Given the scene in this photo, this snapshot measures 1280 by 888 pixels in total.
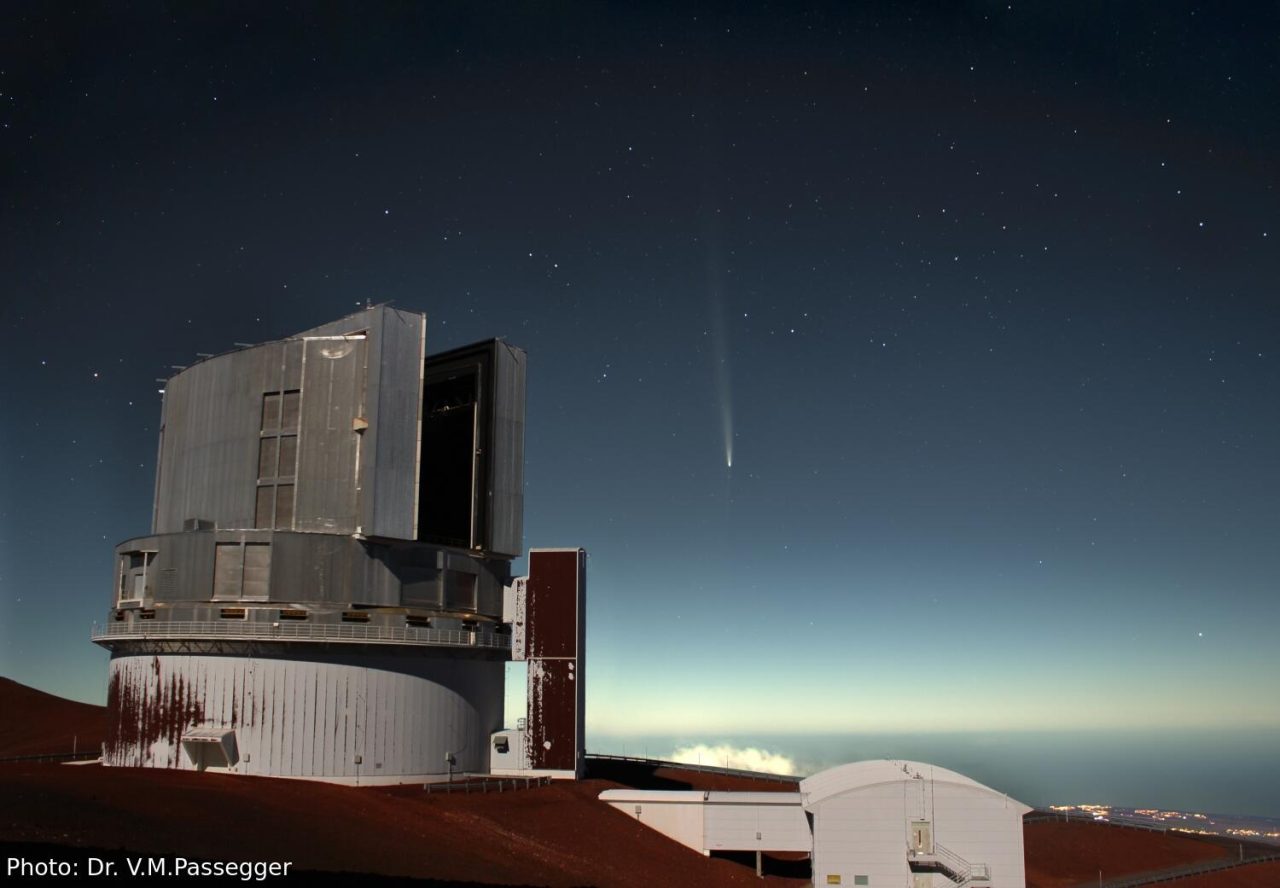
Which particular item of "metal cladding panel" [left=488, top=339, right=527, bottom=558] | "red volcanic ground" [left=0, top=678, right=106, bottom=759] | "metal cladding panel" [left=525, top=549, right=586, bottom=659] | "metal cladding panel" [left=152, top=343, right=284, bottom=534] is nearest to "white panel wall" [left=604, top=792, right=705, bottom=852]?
"metal cladding panel" [left=525, top=549, right=586, bottom=659]

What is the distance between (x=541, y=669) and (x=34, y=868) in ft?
96.2

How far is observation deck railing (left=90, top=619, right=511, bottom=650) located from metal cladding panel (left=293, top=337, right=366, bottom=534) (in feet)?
13.0

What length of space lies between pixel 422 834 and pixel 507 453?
22116 millimetres

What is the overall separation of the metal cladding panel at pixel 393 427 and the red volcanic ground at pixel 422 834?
10.5m

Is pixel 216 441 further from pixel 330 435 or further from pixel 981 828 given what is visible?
pixel 981 828

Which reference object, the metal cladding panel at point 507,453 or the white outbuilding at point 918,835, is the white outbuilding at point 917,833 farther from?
the metal cladding panel at point 507,453

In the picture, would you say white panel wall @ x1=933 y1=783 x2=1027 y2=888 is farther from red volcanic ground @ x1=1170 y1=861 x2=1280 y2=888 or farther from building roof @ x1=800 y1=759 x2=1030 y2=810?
red volcanic ground @ x1=1170 y1=861 x2=1280 y2=888

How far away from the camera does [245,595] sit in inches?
1640

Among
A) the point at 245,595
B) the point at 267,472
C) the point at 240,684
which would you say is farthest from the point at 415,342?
the point at 240,684

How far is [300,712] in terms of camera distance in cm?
4028

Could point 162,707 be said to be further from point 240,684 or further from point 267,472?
point 267,472

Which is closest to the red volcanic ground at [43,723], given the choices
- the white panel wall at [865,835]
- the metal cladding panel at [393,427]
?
the metal cladding panel at [393,427]

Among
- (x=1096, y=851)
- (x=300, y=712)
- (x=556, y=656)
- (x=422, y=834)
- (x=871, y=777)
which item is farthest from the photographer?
(x=1096, y=851)

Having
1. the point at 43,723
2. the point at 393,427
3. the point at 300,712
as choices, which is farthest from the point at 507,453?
the point at 43,723
